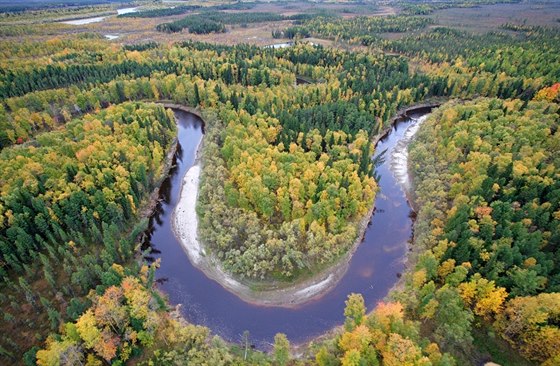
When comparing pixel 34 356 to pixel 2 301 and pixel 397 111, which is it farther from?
pixel 397 111

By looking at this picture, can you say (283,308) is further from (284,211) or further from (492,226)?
(492,226)

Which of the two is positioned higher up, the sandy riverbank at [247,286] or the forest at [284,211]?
Result: the forest at [284,211]

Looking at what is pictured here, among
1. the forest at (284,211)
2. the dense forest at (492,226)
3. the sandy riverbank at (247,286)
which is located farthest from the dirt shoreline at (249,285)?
the dense forest at (492,226)

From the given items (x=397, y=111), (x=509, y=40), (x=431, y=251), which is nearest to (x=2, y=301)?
(x=431, y=251)

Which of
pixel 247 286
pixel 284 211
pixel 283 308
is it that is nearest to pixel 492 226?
pixel 284 211

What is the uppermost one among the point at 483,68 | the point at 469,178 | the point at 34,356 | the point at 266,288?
the point at 483,68

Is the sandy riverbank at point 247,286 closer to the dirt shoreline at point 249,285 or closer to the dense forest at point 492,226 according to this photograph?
the dirt shoreline at point 249,285
